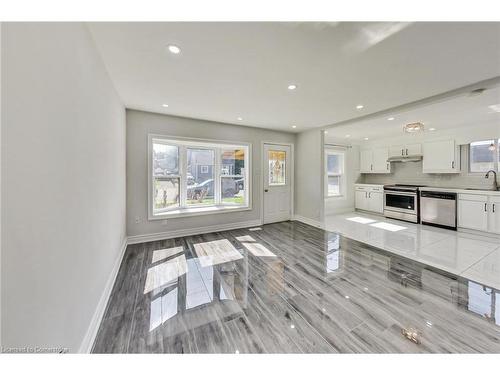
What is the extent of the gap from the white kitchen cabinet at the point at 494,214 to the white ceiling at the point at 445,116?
164 centimetres

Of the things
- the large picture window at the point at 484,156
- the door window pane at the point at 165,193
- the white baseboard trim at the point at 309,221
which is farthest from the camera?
the white baseboard trim at the point at 309,221

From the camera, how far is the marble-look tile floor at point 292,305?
1.47 metres

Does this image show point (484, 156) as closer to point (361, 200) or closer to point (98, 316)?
point (361, 200)

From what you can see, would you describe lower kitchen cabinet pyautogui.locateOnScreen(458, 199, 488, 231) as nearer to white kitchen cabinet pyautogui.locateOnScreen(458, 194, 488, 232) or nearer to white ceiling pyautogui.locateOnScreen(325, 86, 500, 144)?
white kitchen cabinet pyautogui.locateOnScreen(458, 194, 488, 232)

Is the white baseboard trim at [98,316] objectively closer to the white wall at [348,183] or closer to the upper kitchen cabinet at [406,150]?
the white wall at [348,183]

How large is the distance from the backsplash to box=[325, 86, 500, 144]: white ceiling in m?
0.93

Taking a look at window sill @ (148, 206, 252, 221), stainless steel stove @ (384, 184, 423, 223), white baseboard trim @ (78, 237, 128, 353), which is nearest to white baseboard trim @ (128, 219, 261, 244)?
window sill @ (148, 206, 252, 221)

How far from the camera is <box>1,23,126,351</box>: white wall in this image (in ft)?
2.43

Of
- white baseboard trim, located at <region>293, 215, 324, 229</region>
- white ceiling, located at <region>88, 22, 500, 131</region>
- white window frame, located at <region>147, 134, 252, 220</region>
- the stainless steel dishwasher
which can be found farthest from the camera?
white baseboard trim, located at <region>293, 215, 324, 229</region>

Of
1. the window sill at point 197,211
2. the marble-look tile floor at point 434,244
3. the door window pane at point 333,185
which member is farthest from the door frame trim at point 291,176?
the door window pane at point 333,185
